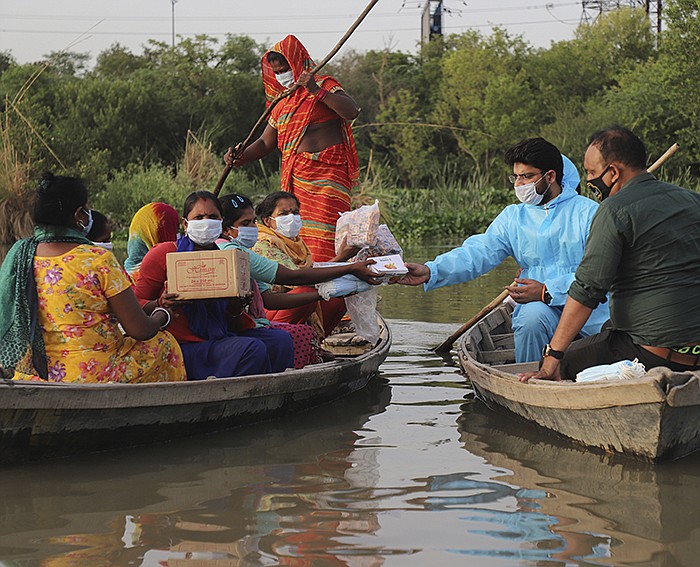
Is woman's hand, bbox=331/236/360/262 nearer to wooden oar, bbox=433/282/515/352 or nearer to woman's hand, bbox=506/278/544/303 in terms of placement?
woman's hand, bbox=506/278/544/303

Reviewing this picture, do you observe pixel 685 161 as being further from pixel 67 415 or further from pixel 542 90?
pixel 67 415

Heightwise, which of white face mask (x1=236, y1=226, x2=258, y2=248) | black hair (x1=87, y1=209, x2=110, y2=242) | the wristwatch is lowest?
the wristwatch

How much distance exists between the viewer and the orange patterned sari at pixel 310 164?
7.07 meters

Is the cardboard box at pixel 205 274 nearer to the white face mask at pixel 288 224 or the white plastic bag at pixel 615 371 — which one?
the white face mask at pixel 288 224

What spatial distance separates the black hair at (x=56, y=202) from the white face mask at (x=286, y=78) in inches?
116

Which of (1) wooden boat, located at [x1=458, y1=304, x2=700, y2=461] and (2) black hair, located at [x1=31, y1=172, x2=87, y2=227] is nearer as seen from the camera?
(1) wooden boat, located at [x1=458, y1=304, x2=700, y2=461]

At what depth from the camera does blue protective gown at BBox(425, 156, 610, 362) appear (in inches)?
207

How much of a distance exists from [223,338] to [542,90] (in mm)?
35024

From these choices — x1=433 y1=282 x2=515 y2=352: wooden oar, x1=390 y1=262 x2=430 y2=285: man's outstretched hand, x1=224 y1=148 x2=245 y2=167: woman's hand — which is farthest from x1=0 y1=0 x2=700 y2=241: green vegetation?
x1=390 y1=262 x2=430 y2=285: man's outstretched hand

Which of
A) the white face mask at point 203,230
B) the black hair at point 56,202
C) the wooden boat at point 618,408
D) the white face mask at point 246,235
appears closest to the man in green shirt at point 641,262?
the wooden boat at point 618,408

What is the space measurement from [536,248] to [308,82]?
2010 millimetres

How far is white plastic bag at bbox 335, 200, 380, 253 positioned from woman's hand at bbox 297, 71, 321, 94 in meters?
1.18

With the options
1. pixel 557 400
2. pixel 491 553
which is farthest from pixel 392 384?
pixel 491 553

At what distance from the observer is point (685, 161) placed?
25953 mm
